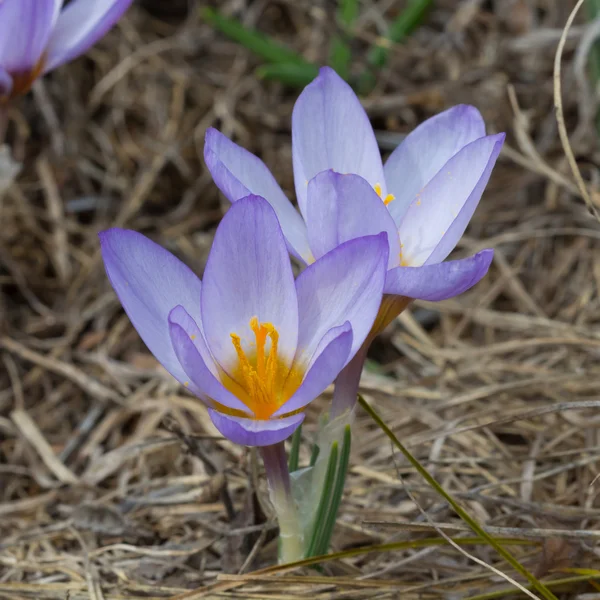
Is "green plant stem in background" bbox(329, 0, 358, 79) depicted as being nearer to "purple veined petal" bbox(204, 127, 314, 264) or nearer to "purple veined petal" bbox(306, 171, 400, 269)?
"purple veined petal" bbox(204, 127, 314, 264)

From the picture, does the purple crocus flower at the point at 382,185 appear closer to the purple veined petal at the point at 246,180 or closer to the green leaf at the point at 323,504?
the purple veined petal at the point at 246,180

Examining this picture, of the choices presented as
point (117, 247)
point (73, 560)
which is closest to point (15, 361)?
point (73, 560)

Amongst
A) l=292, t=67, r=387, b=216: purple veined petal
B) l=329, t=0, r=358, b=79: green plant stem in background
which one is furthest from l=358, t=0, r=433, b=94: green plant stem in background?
l=292, t=67, r=387, b=216: purple veined petal

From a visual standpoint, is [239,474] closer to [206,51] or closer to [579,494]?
[579,494]

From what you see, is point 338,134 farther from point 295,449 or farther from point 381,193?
point 295,449

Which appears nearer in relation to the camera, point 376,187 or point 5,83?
point 376,187

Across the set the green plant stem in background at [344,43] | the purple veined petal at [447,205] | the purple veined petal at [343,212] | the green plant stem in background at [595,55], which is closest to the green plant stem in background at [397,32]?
the green plant stem in background at [344,43]

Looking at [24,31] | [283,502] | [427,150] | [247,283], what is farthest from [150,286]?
[24,31]
